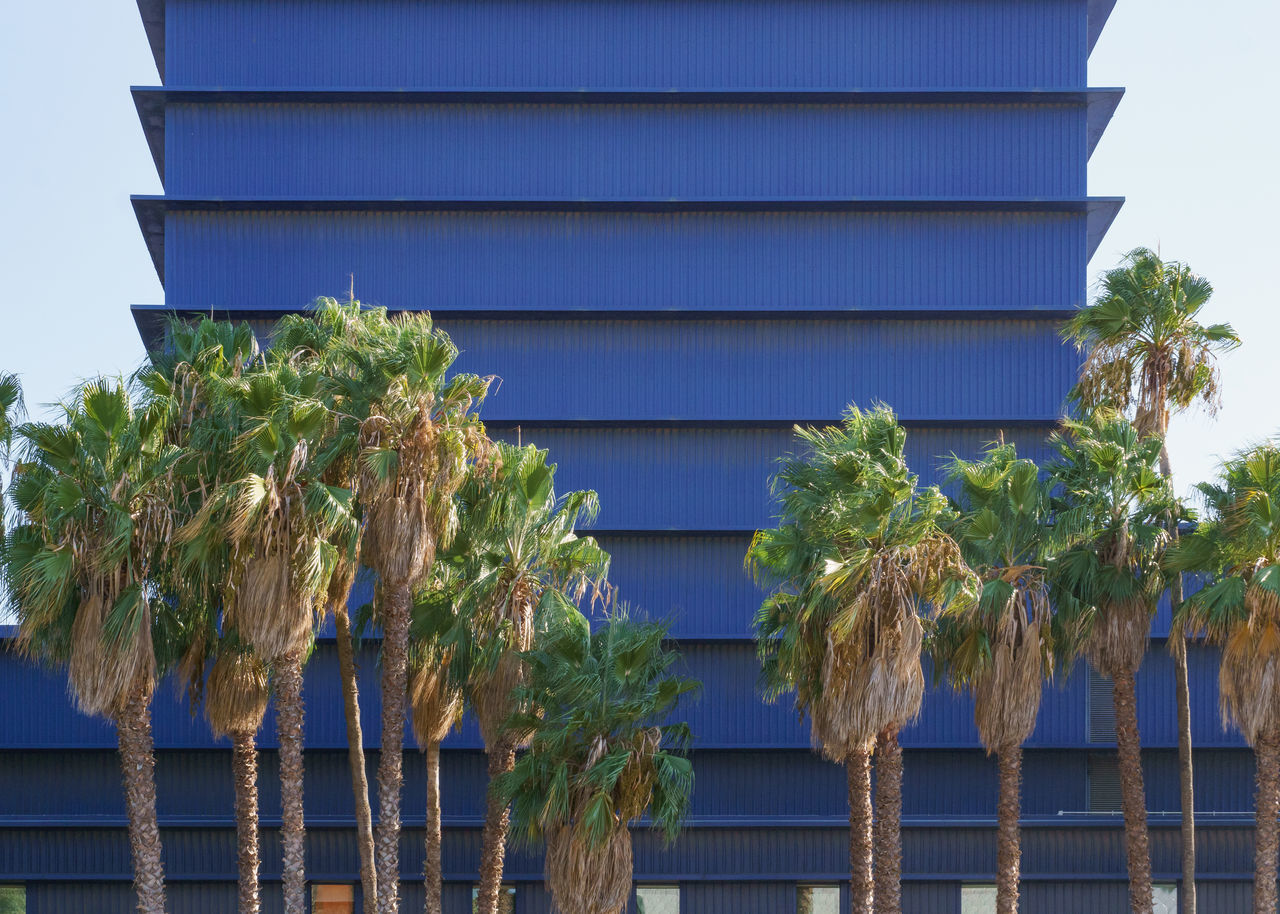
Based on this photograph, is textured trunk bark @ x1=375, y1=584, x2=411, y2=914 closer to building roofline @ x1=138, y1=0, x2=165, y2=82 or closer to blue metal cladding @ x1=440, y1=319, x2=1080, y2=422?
blue metal cladding @ x1=440, y1=319, x2=1080, y2=422

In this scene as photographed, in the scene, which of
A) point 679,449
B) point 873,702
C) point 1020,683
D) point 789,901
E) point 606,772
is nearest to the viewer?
point 606,772

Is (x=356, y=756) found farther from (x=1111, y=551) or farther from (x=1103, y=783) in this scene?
(x=1103, y=783)

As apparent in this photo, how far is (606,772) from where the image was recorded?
20438mm

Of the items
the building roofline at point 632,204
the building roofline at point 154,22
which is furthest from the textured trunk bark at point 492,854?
the building roofline at point 154,22

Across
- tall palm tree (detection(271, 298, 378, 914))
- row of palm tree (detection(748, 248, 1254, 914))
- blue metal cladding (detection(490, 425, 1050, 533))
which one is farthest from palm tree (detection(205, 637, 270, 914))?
blue metal cladding (detection(490, 425, 1050, 533))

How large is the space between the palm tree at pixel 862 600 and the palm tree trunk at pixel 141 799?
1075 centimetres

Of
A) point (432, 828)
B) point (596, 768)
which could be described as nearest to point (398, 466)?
point (596, 768)

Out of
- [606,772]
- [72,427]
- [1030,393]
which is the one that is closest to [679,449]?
[1030,393]

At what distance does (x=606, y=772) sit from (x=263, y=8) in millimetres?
23321

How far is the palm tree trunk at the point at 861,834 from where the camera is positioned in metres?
23.1

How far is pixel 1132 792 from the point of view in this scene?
2472 cm

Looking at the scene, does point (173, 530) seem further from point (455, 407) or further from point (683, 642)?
point (683, 642)

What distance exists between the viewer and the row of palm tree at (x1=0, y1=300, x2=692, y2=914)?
20547mm

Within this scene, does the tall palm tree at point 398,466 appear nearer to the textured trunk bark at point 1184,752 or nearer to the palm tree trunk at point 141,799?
the palm tree trunk at point 141,799
